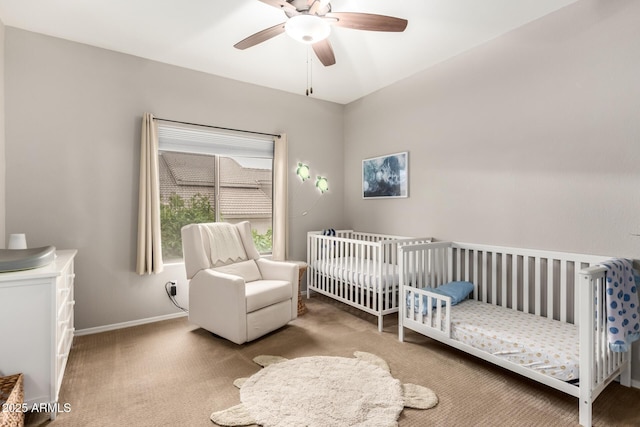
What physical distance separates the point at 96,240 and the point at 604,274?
375 cm

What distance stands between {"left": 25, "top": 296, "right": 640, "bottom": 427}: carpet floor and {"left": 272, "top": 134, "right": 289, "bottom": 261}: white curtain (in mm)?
Result: 1047

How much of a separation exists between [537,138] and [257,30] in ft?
7.72

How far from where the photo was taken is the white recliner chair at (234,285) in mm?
2516

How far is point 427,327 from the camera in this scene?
244cm

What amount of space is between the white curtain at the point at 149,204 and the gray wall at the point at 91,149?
0.13 m

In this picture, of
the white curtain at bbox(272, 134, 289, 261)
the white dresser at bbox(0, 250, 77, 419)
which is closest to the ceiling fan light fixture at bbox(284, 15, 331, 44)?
the white dresser at bbox(0, 250, 77, 419)

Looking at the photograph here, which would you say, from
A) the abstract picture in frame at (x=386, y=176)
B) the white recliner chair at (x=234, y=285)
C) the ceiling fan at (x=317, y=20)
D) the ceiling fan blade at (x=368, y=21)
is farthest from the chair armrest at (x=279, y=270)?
the ceiling fan blade at (x=368, y=21)

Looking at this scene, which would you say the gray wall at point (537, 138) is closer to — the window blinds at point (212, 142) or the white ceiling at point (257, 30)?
the white ceiling at point (257, 30)

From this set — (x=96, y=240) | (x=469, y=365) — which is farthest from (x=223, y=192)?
(x=469, y=365)

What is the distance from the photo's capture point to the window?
3.33m

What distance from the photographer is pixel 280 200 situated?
3.84 metres

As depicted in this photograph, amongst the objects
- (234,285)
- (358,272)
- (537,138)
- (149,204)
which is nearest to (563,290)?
(537,138)

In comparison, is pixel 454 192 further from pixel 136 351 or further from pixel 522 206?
pixel 136 351

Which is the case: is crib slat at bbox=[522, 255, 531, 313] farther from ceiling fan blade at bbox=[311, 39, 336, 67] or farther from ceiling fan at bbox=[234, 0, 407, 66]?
ceiling fan blade at bbox=[311, 39, 336, 67]
